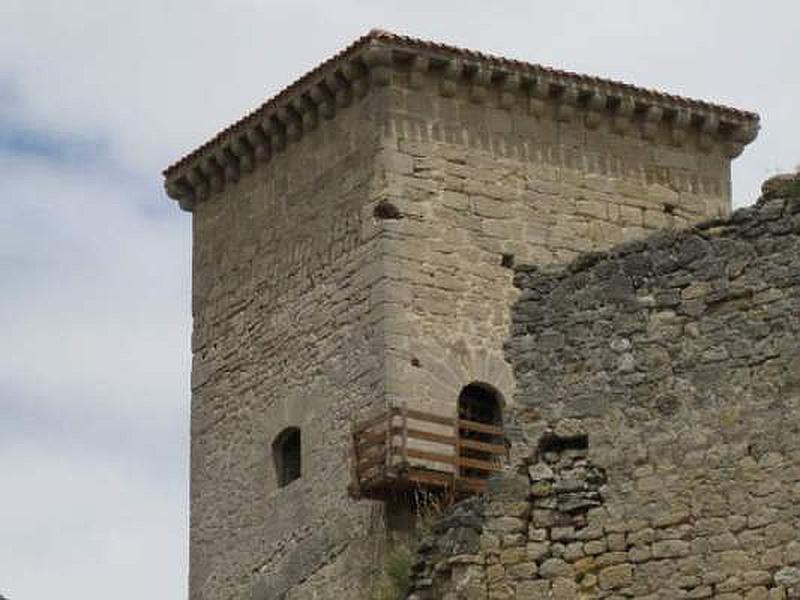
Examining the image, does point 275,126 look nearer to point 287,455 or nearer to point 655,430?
point 287,455

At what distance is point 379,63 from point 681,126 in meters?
3.62

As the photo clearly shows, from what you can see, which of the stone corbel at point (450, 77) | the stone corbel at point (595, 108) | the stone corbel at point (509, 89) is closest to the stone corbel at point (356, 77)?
the stone corbel at point (450, 77)

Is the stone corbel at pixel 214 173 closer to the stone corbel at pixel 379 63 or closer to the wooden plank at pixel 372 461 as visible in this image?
the stone corbel at pixel 379 63

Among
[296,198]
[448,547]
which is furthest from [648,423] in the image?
[296,198]

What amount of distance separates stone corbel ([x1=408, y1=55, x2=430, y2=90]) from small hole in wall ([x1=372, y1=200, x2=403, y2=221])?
1.34 m

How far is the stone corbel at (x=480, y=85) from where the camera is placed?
1148 inches

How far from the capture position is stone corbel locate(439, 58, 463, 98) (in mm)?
29047

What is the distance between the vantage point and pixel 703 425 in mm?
15867

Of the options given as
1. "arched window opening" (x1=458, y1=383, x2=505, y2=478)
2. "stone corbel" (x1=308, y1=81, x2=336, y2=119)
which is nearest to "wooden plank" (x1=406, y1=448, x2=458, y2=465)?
"arched window opening" (x1=458, y1=383, x2=505, y2=478)

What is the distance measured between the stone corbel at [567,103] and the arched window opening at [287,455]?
4.33m

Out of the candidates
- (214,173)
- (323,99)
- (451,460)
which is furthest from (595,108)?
(451,460)

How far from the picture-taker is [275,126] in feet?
99.2

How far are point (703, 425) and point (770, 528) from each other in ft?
2.51

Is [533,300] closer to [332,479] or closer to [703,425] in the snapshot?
[703,425]
